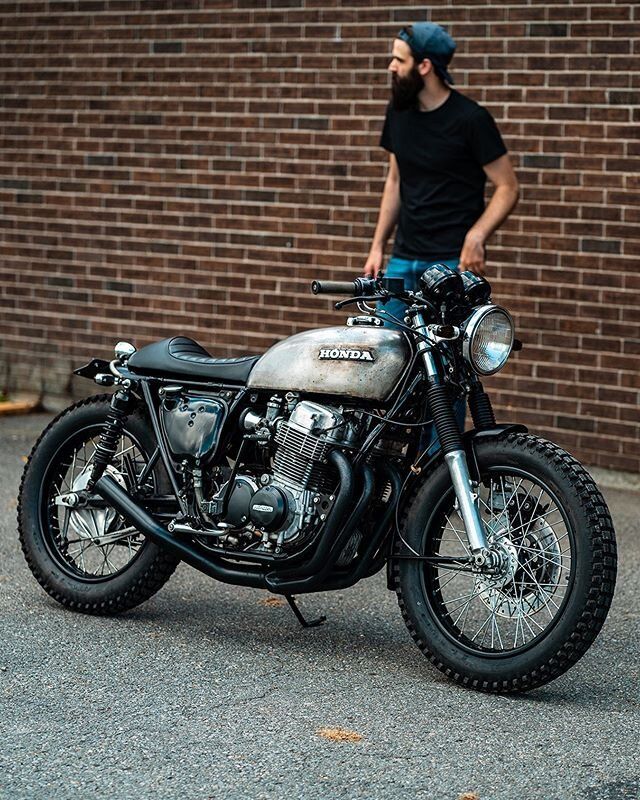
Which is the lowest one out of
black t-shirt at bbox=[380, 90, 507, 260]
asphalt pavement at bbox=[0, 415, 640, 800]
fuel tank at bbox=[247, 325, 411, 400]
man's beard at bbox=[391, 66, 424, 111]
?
asphalt pavement at bbox=[0, 415, 640, 800]

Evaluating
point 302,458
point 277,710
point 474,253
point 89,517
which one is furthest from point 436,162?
point 277,710

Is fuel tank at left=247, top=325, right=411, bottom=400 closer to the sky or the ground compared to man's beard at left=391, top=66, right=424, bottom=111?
closer to the ground

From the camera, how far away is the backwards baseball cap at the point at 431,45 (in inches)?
259

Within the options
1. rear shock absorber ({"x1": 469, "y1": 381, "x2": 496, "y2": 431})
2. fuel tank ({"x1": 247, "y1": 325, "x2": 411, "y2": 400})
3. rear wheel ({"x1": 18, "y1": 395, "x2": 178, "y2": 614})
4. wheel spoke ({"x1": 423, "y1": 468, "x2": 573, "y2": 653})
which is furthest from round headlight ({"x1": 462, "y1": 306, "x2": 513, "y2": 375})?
rear wheel ({"x1": 18, "y1": 395, "x2": 178, "y2": 614})

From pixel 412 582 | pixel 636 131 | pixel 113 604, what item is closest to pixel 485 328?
pixel 412 582

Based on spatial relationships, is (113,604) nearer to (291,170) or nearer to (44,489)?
(44,489)

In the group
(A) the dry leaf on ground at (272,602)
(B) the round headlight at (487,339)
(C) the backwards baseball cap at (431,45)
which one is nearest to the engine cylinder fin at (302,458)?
(B) the round headlight at (487,339)

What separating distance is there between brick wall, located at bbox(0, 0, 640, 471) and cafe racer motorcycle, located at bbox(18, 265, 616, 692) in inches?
117

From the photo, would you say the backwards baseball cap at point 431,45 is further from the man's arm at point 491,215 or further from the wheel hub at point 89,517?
the wheel hub at point 89,517

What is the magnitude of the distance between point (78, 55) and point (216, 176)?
1415mm

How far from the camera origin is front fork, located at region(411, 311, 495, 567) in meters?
4.68

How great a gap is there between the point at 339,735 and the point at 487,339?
52.6 inches

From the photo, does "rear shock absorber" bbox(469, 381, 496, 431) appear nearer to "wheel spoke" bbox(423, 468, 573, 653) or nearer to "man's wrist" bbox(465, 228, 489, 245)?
"wheel spoke" bbox(423, 468, 573, 653)

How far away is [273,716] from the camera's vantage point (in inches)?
178
